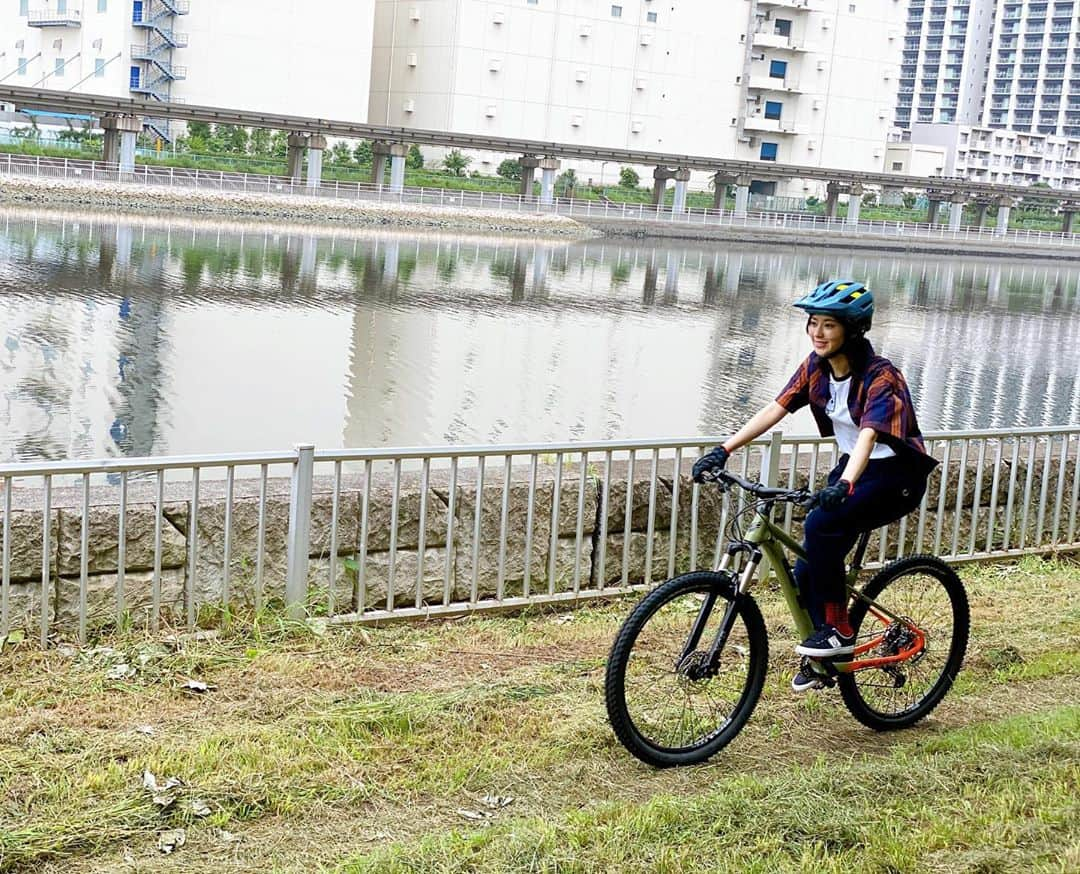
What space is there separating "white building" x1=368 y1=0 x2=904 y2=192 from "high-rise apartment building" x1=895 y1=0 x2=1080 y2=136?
92.9 meters

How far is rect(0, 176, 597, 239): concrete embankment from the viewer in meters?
56.8

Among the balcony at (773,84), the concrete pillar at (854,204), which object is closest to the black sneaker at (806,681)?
the concrete pillar at (854,204)

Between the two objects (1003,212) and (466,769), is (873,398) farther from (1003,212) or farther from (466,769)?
→ (1003,212)

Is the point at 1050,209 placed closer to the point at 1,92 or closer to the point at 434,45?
the point at 434,45

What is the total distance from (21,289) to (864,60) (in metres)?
81.3

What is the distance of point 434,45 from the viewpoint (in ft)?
272

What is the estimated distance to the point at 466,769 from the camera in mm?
4648

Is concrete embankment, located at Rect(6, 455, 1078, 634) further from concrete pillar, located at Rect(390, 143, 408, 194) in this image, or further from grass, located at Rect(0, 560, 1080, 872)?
concrete pillar, located at Rect(390, 143, 408, 194)

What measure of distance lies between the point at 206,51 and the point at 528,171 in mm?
18214

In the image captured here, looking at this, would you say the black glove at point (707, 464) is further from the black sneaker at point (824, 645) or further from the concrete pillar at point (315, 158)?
the concrete pillar at point (315, 158)

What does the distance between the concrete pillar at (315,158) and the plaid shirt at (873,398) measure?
2565 inches

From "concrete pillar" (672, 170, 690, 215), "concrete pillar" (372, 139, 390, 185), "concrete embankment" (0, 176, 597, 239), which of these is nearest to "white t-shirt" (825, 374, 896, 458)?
"concrete embankment" (0, 176, 597, 239)

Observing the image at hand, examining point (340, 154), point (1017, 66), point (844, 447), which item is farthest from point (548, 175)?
point (1017, 66)

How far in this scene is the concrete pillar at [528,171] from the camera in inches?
3051
